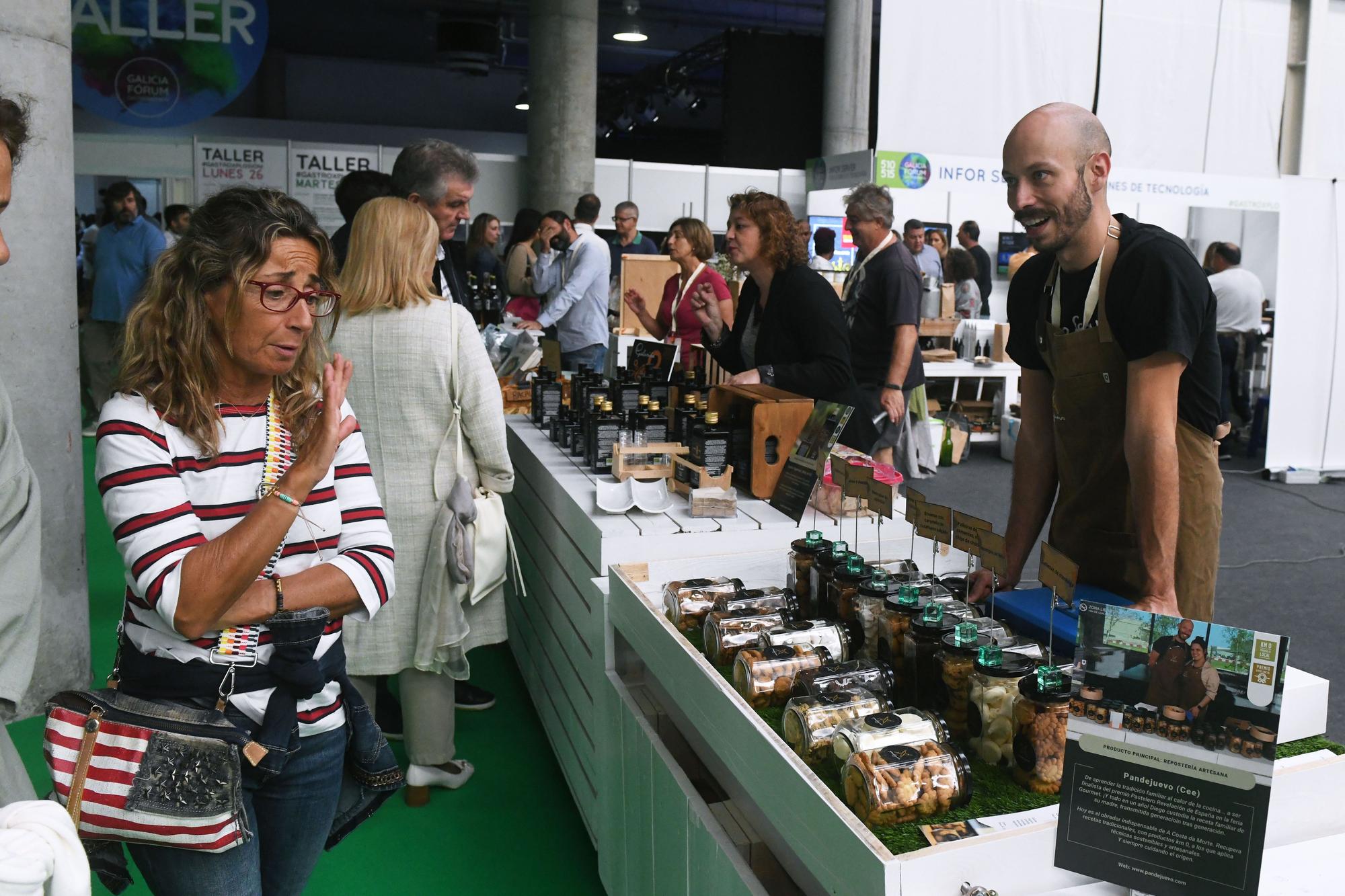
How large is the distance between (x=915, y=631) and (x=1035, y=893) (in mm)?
431

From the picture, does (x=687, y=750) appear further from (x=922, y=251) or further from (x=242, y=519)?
(x=922, y=251)

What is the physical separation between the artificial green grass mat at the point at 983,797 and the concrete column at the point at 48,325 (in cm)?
295

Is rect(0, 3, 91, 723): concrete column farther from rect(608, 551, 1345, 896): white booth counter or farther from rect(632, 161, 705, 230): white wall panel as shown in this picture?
rect(632, 161, 705, 230): white wall panel

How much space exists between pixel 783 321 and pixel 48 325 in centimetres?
235

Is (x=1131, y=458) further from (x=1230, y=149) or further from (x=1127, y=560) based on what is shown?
(x=1230, y=149)

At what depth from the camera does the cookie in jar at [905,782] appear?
4.02 feet

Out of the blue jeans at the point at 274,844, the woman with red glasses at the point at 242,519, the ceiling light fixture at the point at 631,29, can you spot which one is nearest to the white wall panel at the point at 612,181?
the ceiling light fixture at the point at 631,29

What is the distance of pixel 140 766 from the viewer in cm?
142

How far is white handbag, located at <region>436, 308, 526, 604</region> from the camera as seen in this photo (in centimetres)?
289

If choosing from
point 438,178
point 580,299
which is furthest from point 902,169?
point 438,178

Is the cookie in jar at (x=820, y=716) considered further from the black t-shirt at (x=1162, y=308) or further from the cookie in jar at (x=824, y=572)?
the black t-shirt at (x=1162, y=308)

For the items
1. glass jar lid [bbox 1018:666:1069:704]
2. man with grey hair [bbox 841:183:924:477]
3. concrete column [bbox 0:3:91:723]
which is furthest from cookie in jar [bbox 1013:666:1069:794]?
man with grey hair [bbox 841:183:924:477]

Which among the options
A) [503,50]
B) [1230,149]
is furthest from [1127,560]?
[503,50]

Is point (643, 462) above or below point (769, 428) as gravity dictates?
below
